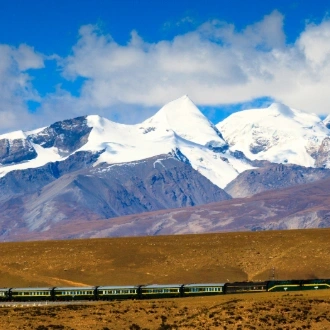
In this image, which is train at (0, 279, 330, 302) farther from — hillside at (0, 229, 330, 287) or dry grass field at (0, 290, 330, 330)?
hillside at (0, 229, 330, 287)

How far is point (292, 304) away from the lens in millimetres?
97062

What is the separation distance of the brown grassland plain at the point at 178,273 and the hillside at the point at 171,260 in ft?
0.57

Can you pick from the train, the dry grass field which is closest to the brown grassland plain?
the dry grass field

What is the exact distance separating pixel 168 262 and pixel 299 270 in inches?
966

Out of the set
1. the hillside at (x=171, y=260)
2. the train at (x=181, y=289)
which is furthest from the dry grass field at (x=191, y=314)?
the hillside at (x=171, y=260)

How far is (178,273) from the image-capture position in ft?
485

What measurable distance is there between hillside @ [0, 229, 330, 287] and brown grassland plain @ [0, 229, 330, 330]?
0.17 meters

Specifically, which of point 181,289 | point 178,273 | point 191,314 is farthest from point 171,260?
point 191,314

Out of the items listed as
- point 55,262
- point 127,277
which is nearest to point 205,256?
point 127,277

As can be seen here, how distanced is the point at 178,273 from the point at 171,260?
928 centimetres

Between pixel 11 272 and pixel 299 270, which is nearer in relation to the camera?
pixel 299 270

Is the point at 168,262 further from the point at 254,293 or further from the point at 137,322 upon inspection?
the point at 137,322

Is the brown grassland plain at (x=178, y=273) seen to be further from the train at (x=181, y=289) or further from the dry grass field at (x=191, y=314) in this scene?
the train at (x=181, y=289)

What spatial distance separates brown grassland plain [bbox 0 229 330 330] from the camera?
305ft
